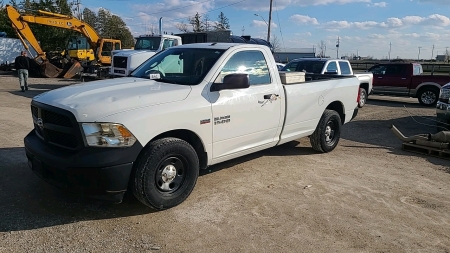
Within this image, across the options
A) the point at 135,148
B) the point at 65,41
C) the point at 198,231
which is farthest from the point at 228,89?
the point at 65,41

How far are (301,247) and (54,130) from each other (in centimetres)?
283

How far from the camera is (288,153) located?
6570 mm

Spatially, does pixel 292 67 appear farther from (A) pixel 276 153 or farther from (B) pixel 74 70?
(B) pixel 74 70

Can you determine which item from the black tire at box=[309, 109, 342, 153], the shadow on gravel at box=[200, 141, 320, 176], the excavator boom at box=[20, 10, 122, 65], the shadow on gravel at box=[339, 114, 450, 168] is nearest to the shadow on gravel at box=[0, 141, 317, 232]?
the shadow on gravel at box=[200, 141, 320, 176]

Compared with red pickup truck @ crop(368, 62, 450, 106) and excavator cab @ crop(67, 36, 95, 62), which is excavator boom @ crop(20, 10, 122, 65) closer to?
excavator cab @ crop(67, 36, 95, 62)

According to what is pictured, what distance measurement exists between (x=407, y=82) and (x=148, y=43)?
11794mm

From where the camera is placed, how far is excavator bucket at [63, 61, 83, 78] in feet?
74.2

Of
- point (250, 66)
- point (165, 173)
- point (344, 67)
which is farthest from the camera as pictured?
point (344, 67)

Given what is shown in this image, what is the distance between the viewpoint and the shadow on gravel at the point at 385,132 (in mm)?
7105

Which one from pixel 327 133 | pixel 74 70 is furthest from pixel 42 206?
pixel 74 70

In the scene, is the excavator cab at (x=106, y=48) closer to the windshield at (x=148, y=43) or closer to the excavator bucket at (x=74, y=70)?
the excavator bucket at (x=74, y=70)

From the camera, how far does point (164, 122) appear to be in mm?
3770

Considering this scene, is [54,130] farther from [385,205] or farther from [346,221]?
[385,205]

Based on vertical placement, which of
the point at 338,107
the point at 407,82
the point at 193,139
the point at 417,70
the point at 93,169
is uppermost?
the point at 417,70
